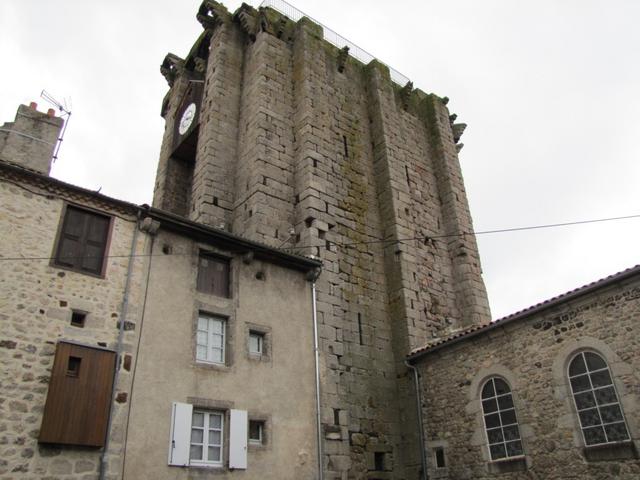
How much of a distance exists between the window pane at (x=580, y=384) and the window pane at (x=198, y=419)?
246 inches

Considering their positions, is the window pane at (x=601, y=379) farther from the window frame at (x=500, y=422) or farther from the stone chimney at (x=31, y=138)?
the stone chimney at (x=31, y=138)

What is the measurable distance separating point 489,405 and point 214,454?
5.18 m

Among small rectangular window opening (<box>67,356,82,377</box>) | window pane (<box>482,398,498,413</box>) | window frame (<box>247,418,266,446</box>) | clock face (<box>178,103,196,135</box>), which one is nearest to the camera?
small rectangular window opening (<box>67,356,82,377</box>)

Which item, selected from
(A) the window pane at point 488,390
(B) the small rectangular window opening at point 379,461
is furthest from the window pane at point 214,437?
(A) the window pane at point 488,390

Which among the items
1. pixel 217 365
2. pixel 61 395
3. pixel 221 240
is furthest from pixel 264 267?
pixel 61 395

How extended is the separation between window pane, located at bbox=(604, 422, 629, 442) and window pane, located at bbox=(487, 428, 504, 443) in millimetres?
2019

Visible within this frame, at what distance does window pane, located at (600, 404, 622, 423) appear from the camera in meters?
8.62

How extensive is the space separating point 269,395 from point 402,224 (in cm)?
705

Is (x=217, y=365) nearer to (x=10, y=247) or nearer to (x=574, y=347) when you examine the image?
(x=10, y=247)

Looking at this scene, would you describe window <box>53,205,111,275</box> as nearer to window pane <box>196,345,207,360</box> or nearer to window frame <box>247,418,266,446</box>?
window pane <box>196,345,207,360</box>

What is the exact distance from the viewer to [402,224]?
50.8ft

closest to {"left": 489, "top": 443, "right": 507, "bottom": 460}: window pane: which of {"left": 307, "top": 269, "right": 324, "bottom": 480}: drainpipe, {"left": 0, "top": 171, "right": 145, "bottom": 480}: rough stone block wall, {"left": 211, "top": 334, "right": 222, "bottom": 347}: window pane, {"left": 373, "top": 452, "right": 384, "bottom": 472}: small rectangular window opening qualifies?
{"left": 373, "top": 452, "right": 384, "bottom": 472}: small rectangular window opening

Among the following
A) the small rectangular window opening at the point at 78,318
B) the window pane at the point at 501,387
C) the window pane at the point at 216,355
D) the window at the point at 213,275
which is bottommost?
the window pane at the point at 501,387

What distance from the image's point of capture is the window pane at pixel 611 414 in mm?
8625
